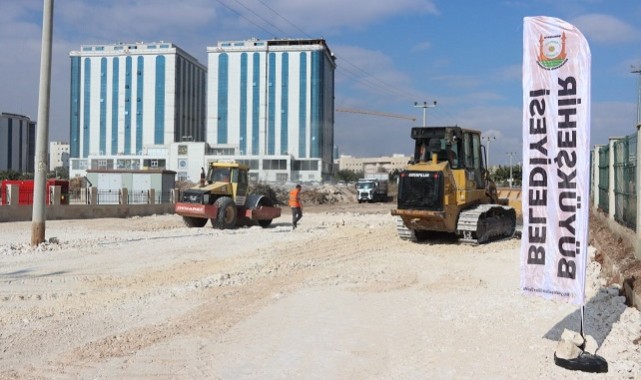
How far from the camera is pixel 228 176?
2222 cm

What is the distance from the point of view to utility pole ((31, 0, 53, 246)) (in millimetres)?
15641

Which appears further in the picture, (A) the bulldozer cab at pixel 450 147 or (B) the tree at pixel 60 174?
(B) the tree at pixel 60 174

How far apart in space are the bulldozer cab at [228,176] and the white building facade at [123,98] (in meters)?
Result: 71.6

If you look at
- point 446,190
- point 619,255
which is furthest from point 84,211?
point 619,255

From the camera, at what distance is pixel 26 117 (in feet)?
280

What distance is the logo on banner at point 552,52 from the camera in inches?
244

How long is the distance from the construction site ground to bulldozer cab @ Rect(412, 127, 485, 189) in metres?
2.74

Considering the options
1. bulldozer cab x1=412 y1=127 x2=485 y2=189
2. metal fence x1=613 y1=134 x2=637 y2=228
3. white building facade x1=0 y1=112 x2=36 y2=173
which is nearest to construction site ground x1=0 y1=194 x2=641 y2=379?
metal fence x1=613 y1=134 x2=637 y2=228

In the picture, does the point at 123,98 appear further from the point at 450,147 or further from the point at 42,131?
the point at 450,147

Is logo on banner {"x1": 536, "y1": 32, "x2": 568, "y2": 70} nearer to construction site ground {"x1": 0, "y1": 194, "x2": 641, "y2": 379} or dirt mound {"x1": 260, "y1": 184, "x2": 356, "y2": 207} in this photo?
construction site ground {"x1": 0, "y1": 194, "x2": 641, "y2": 379}

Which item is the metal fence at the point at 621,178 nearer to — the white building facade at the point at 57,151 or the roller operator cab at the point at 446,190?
the roller operator cab at the point at 446,190

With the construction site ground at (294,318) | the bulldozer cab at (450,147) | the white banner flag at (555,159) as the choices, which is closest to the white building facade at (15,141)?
the construction site ground at (294,318)

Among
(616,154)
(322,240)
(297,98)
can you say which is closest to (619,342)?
(616,154)

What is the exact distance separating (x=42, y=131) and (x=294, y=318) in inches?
428
